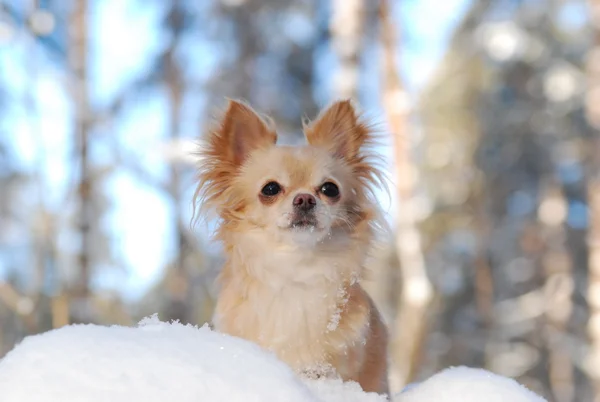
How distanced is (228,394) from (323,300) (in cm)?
156

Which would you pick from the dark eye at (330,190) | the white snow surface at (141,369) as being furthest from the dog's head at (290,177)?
the white snow surface at (141,369)

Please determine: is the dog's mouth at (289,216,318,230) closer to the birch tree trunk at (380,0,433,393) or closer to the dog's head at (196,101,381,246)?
the dog's head at (196,101,381,246)

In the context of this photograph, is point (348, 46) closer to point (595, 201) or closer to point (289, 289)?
point (289, 289)

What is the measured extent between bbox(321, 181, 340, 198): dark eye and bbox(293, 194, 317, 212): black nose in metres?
0.19

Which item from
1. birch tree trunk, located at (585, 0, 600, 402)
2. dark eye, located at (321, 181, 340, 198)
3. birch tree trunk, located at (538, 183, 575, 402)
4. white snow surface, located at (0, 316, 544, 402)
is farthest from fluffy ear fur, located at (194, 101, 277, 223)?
birch tree trunk, located at (538, 183, 575, 402)

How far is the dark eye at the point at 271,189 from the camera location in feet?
8.82

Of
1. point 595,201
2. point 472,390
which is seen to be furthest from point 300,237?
point 595,201

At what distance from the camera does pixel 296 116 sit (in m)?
10.5

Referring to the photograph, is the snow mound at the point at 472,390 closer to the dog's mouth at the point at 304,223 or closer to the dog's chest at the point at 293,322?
the dog's chest at the point at 293,322

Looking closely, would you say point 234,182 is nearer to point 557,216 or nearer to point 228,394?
point 228,394

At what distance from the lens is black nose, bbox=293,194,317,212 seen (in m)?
2.47

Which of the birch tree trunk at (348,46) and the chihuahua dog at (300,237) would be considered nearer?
the chihuahua dog at (300,237)

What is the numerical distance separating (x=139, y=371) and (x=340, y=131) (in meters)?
2.20

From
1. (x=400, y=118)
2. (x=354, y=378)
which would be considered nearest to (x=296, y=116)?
(x=400, y=118)
